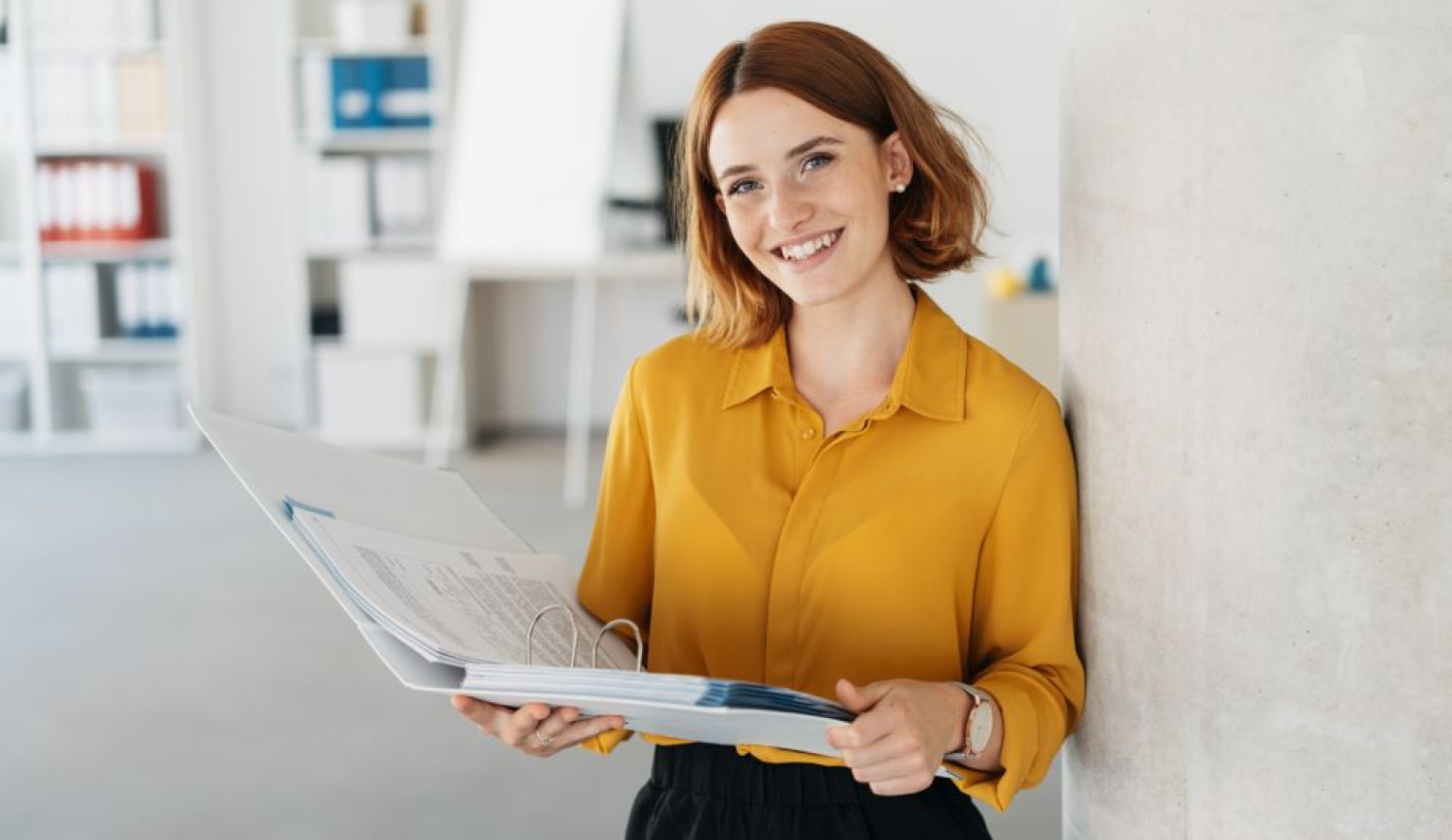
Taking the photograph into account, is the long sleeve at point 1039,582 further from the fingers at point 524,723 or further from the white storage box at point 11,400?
the white storage box at point 11,400

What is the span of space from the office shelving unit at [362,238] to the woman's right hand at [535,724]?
5195mm

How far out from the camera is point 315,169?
6.11 m

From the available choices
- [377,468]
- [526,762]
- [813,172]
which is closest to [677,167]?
[813,172]

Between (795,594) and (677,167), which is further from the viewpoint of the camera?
(677,167)

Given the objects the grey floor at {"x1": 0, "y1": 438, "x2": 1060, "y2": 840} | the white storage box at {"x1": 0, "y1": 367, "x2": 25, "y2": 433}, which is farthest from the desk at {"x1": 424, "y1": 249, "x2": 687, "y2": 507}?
the white storage box at {"x1": 0, "y1": 367, "x2": 25, "y2": 433}

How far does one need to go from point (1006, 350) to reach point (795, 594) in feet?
11.6

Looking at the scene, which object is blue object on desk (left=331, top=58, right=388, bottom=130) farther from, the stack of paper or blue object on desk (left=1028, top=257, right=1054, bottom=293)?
the stack of paper

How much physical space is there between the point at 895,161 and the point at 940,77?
16.8 ft

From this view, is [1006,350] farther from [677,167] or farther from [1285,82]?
[1285,82]

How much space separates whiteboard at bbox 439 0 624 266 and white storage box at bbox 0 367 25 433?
220 centimetres

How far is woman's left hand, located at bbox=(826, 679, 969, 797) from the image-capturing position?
3.12 ft

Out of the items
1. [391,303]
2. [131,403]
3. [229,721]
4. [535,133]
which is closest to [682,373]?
[229,721]

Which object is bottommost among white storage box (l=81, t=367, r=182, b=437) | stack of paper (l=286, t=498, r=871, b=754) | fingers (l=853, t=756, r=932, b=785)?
white storage box (l=81, t=367, r=182, b=437)

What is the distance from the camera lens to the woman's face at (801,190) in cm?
117
